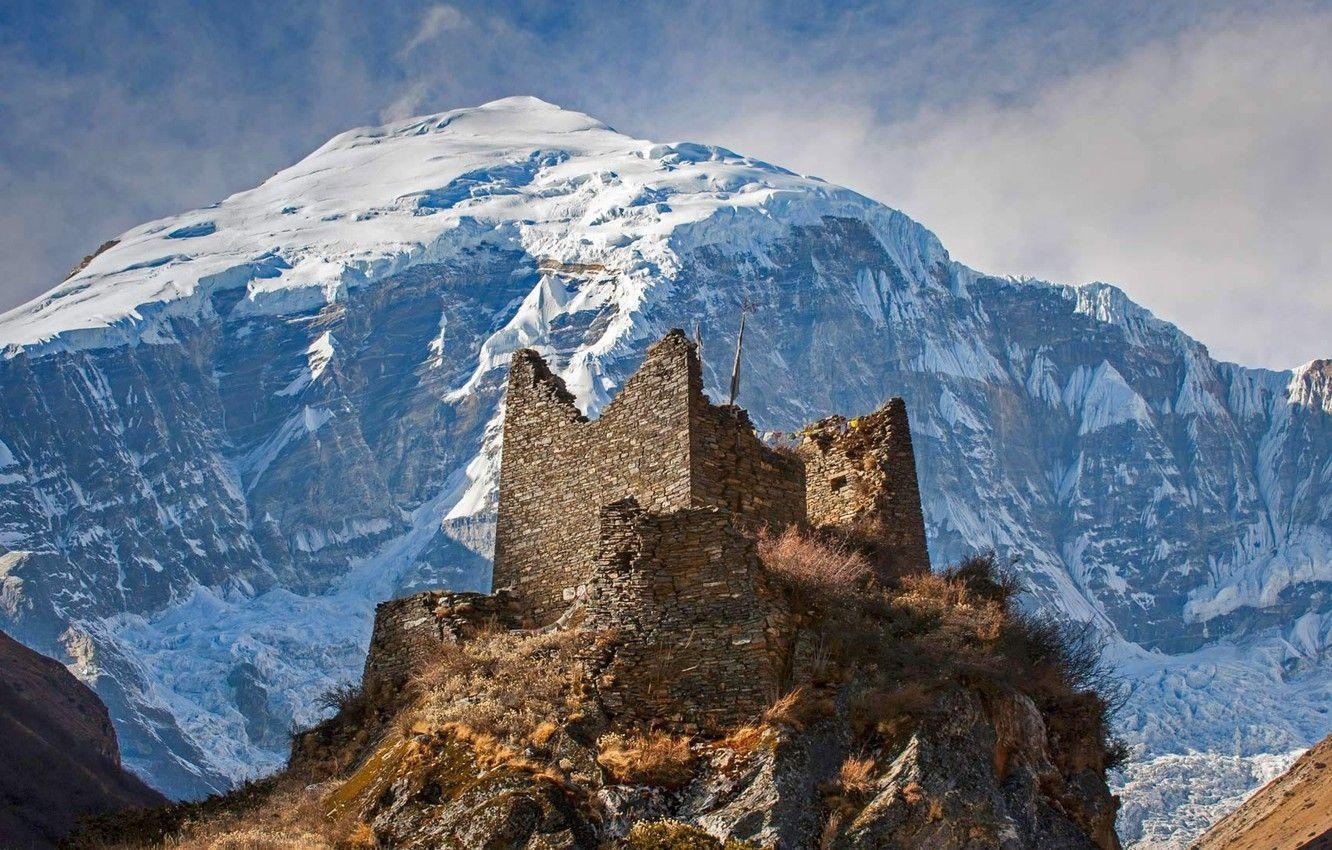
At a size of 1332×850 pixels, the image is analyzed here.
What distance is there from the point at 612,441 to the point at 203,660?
546ft

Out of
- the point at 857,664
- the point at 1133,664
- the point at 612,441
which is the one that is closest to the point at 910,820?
the point at 857,664

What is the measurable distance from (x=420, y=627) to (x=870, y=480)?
10.8 meters

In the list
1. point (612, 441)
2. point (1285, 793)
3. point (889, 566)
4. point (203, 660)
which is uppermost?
point (203, 660)

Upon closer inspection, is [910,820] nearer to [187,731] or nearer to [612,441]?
[612,441]

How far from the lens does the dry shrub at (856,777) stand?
22.8 meters

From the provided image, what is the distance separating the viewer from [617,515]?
26.6 metres

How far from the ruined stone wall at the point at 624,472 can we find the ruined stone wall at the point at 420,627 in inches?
38.6

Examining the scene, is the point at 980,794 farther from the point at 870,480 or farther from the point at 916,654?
the point at 870,480

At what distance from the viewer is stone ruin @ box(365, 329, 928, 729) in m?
24.9

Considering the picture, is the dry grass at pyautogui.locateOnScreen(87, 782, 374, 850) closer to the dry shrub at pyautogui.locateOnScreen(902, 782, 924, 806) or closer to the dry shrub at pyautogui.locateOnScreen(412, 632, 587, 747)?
the dry shrub at pyautogui.locateOnScreen(412, 632, 587, 747)

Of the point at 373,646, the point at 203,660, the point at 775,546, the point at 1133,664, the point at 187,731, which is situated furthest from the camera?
the point at 1133,664

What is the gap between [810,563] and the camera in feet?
Result: 90.3

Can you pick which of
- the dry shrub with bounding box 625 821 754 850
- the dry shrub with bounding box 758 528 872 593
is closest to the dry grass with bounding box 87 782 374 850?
the dry shrub with bounding box 625 821 754 850

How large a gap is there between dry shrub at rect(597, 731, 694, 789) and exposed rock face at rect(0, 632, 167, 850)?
52.5 ft
